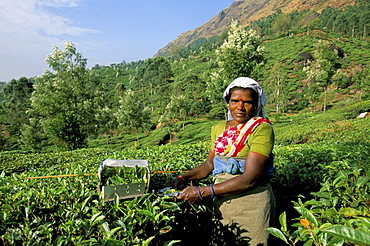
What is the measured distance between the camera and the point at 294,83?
49.4 metres

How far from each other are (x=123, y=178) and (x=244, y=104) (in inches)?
43.3

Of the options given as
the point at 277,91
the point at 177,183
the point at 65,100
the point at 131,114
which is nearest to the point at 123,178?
the point at 177,183

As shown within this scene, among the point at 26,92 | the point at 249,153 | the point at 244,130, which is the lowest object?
the point at 249,153

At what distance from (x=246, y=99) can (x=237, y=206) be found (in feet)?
2.78

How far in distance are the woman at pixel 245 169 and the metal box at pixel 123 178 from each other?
0.31 meters

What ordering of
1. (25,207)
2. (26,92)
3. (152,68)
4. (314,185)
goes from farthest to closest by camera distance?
(152,68) < (26,92) < (314,185) < (25,207)

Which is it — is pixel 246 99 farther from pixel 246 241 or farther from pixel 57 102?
pixel 57 102

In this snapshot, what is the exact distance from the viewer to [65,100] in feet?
60.1

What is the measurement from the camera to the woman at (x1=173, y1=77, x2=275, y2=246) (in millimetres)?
1560

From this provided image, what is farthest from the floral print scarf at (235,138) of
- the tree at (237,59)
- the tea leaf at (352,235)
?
the tree at (237,59)

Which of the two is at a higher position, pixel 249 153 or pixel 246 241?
pixel 249 153

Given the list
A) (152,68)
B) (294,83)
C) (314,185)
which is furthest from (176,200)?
(152,68)

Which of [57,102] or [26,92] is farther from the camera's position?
[26,92]

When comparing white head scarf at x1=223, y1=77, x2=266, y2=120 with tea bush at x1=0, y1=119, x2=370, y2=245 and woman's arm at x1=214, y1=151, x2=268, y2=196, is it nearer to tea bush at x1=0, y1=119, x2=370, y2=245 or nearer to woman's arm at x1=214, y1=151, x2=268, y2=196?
woman's arm at x1=214, y1=151, x2=268, y2=196
